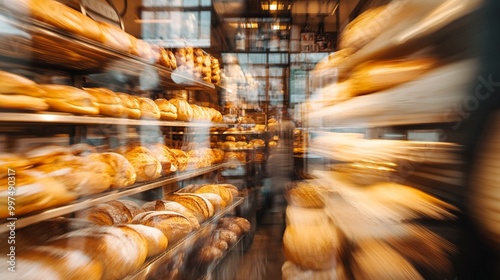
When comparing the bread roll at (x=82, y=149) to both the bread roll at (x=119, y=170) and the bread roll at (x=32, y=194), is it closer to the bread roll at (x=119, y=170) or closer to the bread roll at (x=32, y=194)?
the bread roll at (x=119, y=170)

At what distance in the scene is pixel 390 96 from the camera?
2.72 ft

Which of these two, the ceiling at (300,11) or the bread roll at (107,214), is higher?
the ceiling at (300,11)

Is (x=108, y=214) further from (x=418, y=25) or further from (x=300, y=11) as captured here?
(x=300, y=11)

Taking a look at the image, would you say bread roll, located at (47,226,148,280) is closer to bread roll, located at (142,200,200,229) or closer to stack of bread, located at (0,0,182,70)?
bread roll, located at (142,200,200,229)

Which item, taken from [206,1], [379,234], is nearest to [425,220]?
[379,234]

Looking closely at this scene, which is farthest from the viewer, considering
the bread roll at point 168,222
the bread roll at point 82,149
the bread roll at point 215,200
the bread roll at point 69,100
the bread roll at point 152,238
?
the bread roll at point 215,200

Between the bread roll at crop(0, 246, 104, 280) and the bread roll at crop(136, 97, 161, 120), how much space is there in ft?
3.40

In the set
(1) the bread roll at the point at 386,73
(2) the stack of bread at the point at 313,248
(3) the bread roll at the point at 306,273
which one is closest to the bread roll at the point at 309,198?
(2) the stack of bread at the point at 313,248

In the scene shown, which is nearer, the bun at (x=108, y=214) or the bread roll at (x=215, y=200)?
the bun at (x=108, y=214)

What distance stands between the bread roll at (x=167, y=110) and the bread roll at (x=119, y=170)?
69 cm

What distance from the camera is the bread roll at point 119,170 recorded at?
1670 millimetres

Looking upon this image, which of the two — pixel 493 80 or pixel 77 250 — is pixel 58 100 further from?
pixel 493 80

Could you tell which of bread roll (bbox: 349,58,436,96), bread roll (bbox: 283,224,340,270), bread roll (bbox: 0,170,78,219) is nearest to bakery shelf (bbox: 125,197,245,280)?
bread roll (bbox: 0,170,78,219)

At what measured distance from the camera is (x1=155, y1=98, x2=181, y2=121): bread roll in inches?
97.0
